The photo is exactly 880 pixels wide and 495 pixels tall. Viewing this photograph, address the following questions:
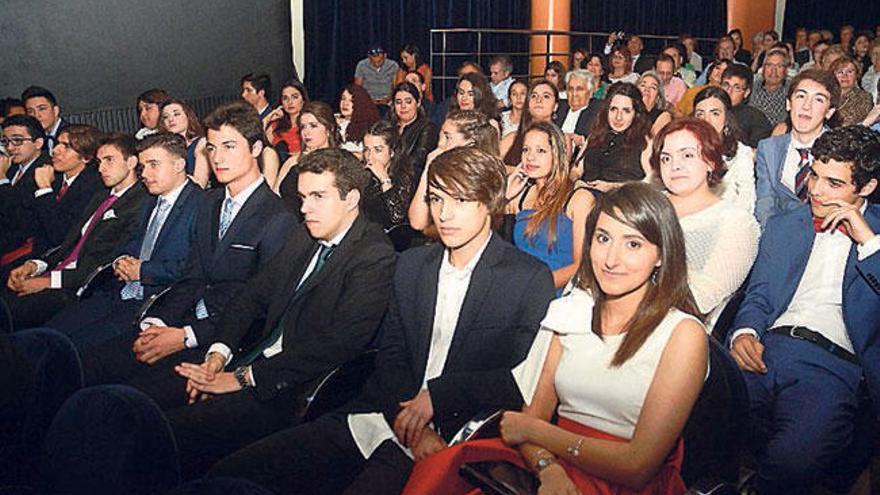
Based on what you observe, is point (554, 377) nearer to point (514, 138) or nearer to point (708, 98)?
→ point (708, 98)

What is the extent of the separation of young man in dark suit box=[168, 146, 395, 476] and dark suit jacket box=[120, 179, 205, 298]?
617 millimetres

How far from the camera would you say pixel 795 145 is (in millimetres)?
3582

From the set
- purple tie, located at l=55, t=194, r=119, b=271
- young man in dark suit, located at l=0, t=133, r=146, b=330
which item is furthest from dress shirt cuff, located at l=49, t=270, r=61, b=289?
purple tie, located at l=55, t=194, r=119, b=271

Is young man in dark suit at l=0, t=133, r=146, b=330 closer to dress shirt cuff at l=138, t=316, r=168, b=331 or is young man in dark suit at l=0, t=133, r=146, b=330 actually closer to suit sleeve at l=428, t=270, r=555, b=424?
dress shirt cuff at l=138, t=316, r=168, b=331

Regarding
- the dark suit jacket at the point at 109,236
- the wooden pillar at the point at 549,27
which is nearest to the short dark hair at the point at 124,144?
the dark suit jacket at the point at 109,236

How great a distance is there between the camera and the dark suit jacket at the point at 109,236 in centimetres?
356

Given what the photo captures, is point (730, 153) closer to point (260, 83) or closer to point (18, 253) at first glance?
point (18, 253)

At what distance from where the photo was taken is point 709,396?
167 centimetres

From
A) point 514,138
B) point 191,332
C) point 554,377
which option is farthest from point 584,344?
point 514,138

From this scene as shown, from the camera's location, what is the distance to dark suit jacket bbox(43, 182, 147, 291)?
3561 mm

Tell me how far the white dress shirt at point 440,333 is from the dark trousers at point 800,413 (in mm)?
958

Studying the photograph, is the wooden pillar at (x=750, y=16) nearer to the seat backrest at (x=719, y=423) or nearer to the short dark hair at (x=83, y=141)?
the short dark hair at (x=83, y=141)

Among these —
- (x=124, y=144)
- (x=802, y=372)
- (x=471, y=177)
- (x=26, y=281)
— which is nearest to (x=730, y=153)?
(x=802, y=372)

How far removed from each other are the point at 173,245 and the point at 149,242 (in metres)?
0.20
